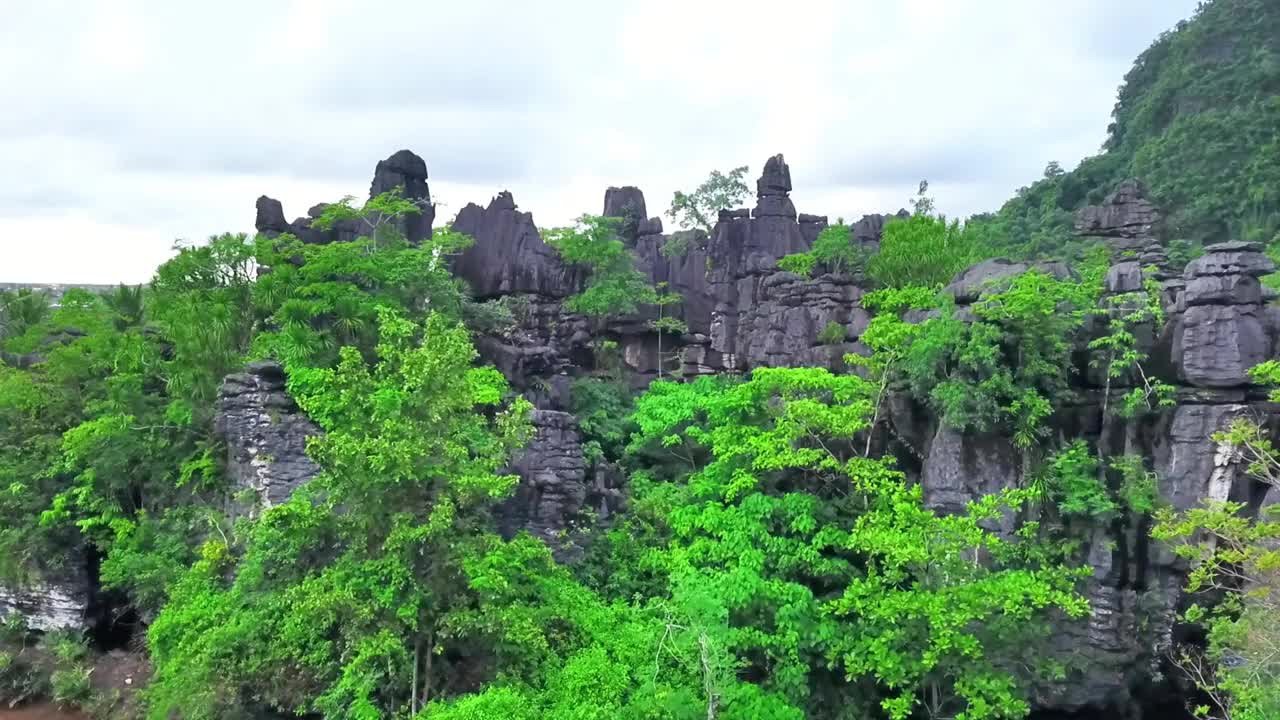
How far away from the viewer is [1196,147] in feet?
98.6

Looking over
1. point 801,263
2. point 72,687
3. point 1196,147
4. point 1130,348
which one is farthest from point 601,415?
point 1196,147

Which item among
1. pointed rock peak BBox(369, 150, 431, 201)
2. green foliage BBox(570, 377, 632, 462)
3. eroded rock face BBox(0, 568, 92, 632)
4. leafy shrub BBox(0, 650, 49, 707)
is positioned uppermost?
pointed rock peak BBox(369, 150, 431, 201)

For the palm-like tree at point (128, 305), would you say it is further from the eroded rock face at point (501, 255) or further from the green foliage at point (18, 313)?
the eroded rock face at point (501, 255)

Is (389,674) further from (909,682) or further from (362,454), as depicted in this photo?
(909,682)

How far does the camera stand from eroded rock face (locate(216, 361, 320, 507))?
1275 centimetres

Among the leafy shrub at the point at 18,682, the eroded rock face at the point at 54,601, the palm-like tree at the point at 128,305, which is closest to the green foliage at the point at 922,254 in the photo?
the palm-like tree at the point at 128,305

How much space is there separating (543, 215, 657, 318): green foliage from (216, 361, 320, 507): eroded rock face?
29.3ft

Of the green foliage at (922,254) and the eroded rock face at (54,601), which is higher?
the green foliage at (922,254)

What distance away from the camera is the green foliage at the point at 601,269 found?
20.8m

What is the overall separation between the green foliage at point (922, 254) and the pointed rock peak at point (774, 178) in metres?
5.77

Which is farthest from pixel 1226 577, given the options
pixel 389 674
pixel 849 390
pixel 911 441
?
pixel 389 674

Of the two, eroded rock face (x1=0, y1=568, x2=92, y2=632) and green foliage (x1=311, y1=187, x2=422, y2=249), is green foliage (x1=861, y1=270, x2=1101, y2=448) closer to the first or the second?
green foliage (x1=311, y1=187, x2=422, y2=249)

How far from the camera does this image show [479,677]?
10633 millimetres

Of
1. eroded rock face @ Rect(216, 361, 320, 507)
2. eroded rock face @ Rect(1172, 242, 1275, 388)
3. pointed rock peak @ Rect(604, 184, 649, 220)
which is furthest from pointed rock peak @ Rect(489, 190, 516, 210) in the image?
eroded rock face @ Rect(1172, 242, 1275, 388)
